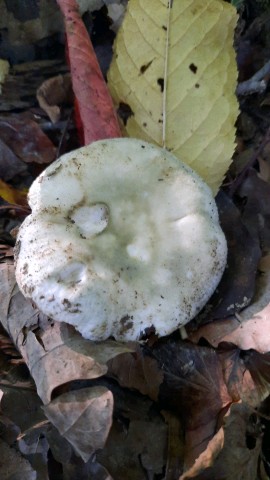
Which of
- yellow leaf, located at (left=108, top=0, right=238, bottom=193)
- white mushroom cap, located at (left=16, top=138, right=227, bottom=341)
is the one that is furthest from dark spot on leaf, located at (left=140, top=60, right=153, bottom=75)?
white mushroom cap, located at (left=16, top=138, right=227, bottom=341)

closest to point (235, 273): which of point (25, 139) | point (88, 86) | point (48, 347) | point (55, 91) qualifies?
point (48, 347)

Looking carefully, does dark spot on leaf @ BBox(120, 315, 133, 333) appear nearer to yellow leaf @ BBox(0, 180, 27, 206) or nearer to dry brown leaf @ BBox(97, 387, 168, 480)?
dry brown leaf @ BBox(97, 387, 168, 480)

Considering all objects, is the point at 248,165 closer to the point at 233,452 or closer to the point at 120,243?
the point at 120,243

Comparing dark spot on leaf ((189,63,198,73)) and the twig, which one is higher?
dark spot on leaf ((189,63,198,73))

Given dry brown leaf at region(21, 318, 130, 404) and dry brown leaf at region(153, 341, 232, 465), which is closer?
dry brown leaf at region(21, 318, 130, 404)

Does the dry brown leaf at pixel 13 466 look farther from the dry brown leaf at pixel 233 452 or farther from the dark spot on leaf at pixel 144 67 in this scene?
the dark spot on leaf at pixel 144 67

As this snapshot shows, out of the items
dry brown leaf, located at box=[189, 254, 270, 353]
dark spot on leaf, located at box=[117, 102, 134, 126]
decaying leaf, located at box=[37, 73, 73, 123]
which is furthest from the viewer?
decaying leaf, located at box=[37, 73, 73, 123]

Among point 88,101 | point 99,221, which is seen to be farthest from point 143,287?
point 88,101
